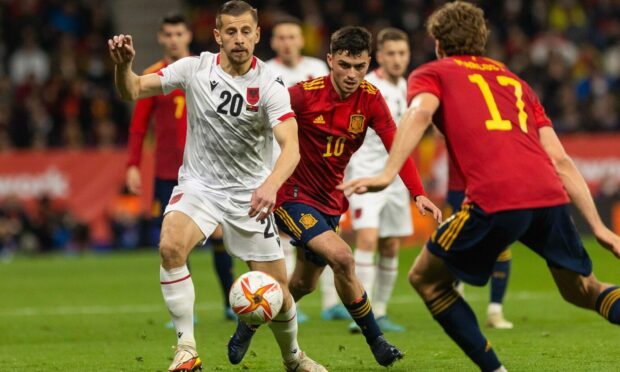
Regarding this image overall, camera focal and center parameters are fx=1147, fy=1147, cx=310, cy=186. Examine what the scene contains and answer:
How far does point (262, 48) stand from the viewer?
26.5m

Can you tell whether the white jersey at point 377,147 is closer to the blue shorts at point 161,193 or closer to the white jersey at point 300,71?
the white jersey at point 300,71

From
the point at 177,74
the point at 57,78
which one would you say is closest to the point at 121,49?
the point at 177,74

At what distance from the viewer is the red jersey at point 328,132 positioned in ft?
27.8

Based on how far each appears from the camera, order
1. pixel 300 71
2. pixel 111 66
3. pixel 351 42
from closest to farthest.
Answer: pixel 351 42, pixel 300 71, pixel 111 66

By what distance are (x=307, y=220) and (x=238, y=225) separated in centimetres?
67

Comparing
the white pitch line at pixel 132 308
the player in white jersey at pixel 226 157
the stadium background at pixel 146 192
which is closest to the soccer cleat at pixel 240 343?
the player in white jersey at pixel 226 157

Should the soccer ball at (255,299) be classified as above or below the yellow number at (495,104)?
below

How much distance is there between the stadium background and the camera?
30.2 ft

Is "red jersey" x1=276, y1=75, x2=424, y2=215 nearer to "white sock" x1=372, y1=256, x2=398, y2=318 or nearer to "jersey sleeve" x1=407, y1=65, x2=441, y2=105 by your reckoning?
"jersey sleeve" x1=407, y1=65, x2=441, y2=105

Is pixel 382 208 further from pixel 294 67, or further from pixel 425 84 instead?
pixel 425 84

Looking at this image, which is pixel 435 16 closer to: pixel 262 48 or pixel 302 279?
pixel 302 279

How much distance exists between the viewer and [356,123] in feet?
27.8

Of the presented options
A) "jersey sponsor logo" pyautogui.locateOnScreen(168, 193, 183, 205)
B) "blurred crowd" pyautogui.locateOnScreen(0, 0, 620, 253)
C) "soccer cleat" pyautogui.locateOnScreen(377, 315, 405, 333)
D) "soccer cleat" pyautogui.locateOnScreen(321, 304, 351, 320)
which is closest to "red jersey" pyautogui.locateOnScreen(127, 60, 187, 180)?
"soccer cleat" pyautogui.locateOnScreen(321, 304, 351, 320)

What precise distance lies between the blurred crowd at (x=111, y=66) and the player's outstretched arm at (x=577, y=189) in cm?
1662
